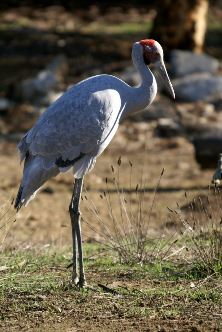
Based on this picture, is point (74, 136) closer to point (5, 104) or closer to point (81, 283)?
point (81, 283)

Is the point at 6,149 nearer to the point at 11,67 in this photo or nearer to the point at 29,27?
the point at 11,67

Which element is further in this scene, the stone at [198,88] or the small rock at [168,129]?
the stone at [198,88]

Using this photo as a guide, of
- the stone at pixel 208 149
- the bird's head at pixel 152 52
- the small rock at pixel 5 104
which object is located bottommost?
the small rock at pixel 5 104

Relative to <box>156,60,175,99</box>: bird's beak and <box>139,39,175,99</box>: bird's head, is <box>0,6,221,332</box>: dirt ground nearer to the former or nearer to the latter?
<box>156,60,175,99</box>: bird's beak

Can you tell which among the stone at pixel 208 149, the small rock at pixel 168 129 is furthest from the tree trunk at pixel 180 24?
the stone at pixel 208 149

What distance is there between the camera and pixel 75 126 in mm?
6875

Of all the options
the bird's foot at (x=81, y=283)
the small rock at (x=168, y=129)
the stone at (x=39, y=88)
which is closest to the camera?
the bird's foot at (x=81, y=283)

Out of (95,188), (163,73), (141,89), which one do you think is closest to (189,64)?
(95,188)

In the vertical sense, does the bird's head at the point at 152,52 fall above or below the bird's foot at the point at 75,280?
above

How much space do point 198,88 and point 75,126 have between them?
30.8ft

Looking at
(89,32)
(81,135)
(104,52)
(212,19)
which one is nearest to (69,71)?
(104,52)

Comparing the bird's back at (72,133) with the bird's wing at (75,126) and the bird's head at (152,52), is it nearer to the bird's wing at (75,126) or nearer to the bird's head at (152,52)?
the bird's wing at (75,126)

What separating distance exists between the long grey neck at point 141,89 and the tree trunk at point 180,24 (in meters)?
10.1

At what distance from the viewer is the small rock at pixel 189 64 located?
55.5 ft
